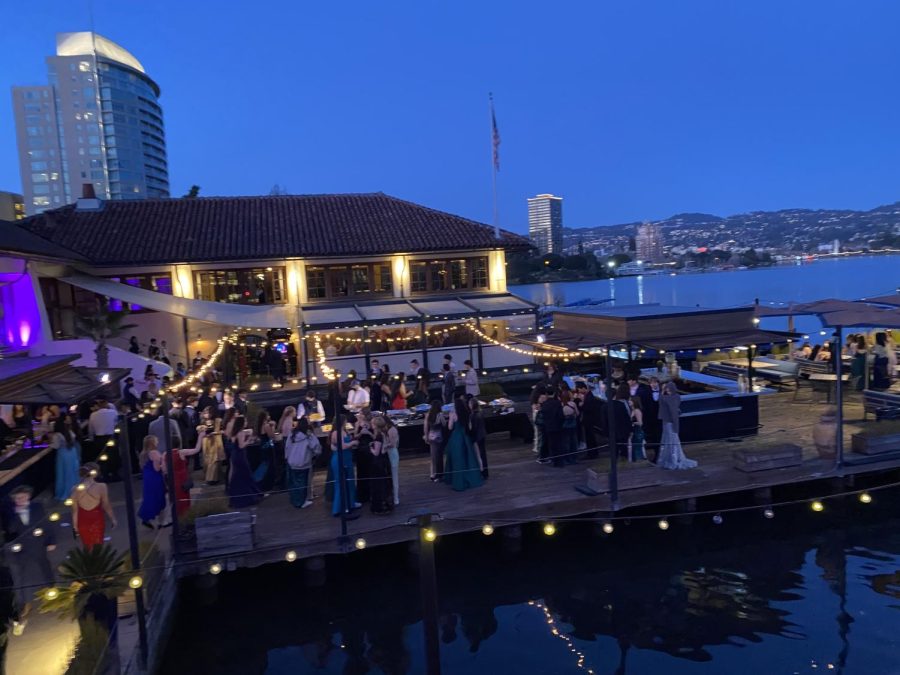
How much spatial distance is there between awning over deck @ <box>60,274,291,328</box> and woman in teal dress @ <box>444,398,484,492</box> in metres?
12.2

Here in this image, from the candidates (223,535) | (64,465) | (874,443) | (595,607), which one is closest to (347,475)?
(223,535)

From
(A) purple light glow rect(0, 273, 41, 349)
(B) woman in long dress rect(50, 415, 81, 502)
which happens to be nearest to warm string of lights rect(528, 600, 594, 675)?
(B) woman in long dress rect(50, 415, 81, 502)

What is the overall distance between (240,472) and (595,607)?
5.67 metres

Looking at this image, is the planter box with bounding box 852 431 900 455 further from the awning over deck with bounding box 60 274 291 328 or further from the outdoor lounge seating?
the awning over deck with bounding box 60 274 291 328

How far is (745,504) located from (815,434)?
1808mm

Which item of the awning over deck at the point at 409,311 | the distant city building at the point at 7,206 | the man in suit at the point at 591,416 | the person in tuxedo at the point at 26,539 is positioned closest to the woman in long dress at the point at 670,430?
the man in suit at the point at 591,416

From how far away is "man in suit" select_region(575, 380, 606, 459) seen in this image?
41.9ft

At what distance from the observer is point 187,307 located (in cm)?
2188

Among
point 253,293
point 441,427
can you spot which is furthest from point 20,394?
point 253,293

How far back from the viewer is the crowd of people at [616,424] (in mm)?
11719

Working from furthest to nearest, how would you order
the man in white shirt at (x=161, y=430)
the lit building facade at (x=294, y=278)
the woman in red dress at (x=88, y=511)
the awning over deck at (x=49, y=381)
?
1. the lit building facade at (x=294, y=278)
2. the man in white shirt at (x=161, y=430)
3. the woman in red dress at (x=88, y=511)
4. the awning over deck at (x=49, y=381)

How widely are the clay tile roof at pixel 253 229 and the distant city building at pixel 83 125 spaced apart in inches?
3119

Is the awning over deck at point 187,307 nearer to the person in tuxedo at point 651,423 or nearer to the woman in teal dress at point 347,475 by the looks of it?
the woman in teal dress at point 347,475

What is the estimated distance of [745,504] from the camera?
40.2ft
